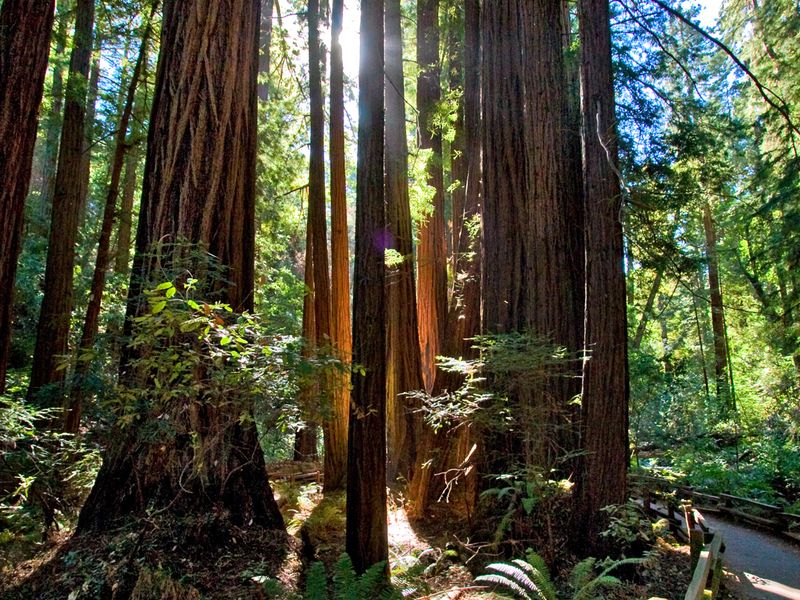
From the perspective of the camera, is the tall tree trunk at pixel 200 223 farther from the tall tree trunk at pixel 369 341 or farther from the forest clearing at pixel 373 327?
the tall tree trunk at pixel 369 341

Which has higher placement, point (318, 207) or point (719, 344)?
point (318, 207)

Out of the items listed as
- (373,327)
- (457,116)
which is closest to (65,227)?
(373,327)

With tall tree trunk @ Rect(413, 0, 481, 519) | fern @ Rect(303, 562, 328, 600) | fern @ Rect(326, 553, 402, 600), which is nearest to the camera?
fern @ Rect(303, 562, 328, 600)

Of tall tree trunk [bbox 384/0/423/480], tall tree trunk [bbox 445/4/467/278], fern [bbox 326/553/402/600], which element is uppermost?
tall tree trunk [bbox 445/4/467/278]

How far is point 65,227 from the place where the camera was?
930cm

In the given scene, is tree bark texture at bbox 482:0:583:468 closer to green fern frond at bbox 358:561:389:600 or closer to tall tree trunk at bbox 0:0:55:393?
green fern frond at bbox 358:561:389:600

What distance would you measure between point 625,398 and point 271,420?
4.33 meters

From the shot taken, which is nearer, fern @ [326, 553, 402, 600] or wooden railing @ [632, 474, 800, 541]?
fern @ [326, 553, 402, 600]

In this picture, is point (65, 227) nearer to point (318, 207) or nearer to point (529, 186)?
point (318, 207)

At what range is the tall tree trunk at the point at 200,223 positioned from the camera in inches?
181

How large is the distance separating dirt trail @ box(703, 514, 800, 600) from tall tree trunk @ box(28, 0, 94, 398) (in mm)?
10458

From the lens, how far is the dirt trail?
23.6ft

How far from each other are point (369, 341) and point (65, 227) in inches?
268

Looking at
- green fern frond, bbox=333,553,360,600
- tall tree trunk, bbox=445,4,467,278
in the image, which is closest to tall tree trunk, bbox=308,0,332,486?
tall tree trunk, bbox=445,4,467,278
